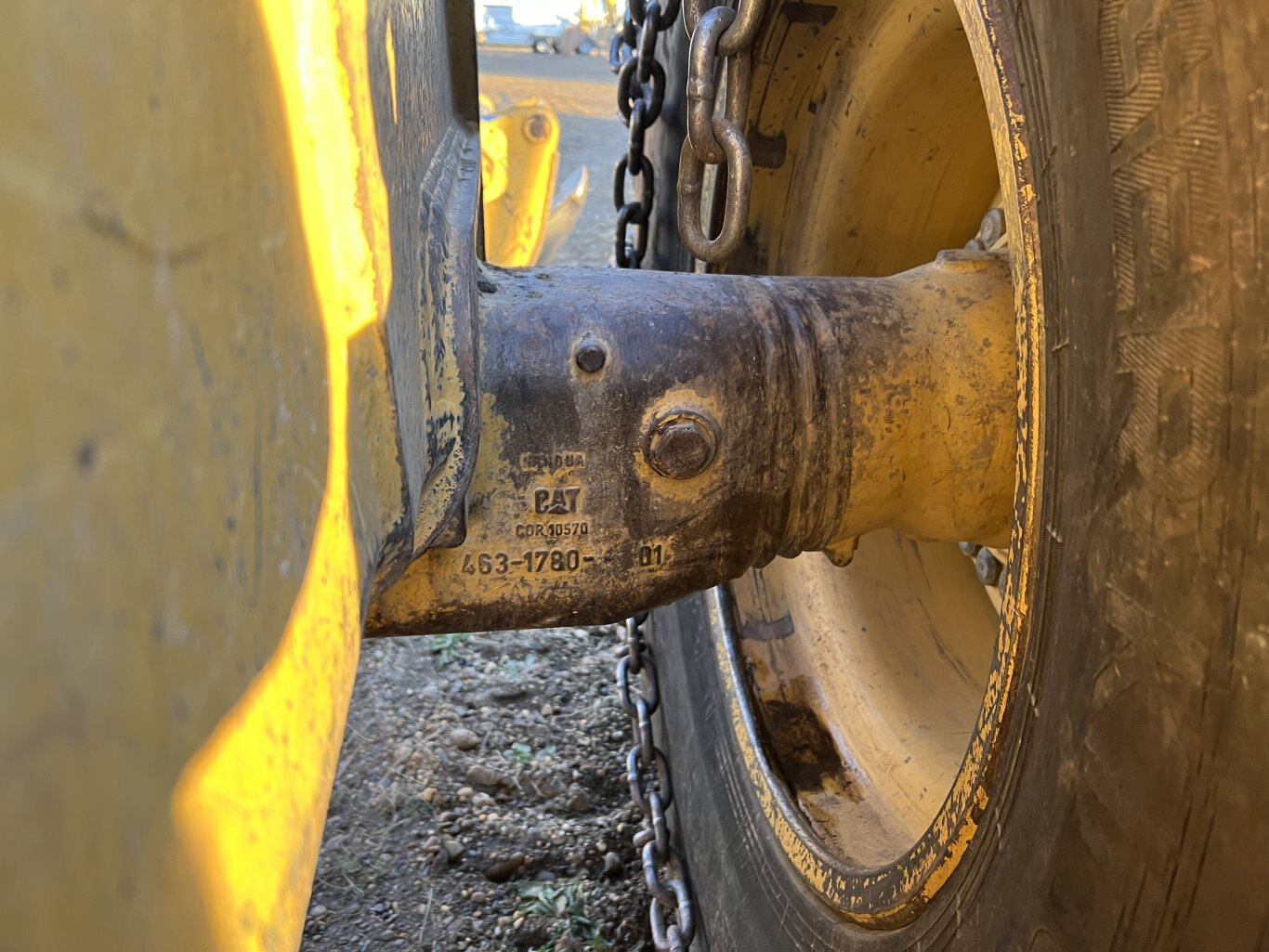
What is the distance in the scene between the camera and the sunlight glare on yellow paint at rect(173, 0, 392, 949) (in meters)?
0.33

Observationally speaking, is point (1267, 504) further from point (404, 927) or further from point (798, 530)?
point (404, 927)

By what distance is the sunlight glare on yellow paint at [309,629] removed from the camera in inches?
13.0

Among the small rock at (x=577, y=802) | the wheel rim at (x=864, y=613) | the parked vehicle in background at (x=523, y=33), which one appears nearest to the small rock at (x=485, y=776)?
the small rock at (x=577, y=802)

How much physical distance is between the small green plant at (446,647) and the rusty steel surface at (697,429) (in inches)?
55.1

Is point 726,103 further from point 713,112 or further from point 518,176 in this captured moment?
point 518,176

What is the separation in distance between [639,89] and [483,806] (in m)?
1.30

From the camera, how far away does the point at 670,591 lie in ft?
3.21

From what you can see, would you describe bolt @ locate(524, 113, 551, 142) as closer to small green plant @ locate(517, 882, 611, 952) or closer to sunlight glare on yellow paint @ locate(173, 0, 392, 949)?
small green plant @ locate(517, 882, 611, 952)

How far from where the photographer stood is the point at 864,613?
1408 millimetres

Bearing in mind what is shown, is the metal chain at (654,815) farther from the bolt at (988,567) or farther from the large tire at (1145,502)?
the large tire at (1145,502)

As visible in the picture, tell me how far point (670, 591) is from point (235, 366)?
0.67 meters

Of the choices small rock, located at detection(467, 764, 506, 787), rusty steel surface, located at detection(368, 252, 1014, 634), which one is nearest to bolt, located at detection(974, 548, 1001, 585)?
rusty steel surface, located at detection(368, 252, 1014, 634)

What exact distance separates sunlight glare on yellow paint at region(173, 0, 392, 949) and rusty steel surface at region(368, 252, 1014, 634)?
39 cm

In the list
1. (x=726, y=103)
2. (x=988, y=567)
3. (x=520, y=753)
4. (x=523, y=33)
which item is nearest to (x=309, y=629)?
(x=726, y=103)
